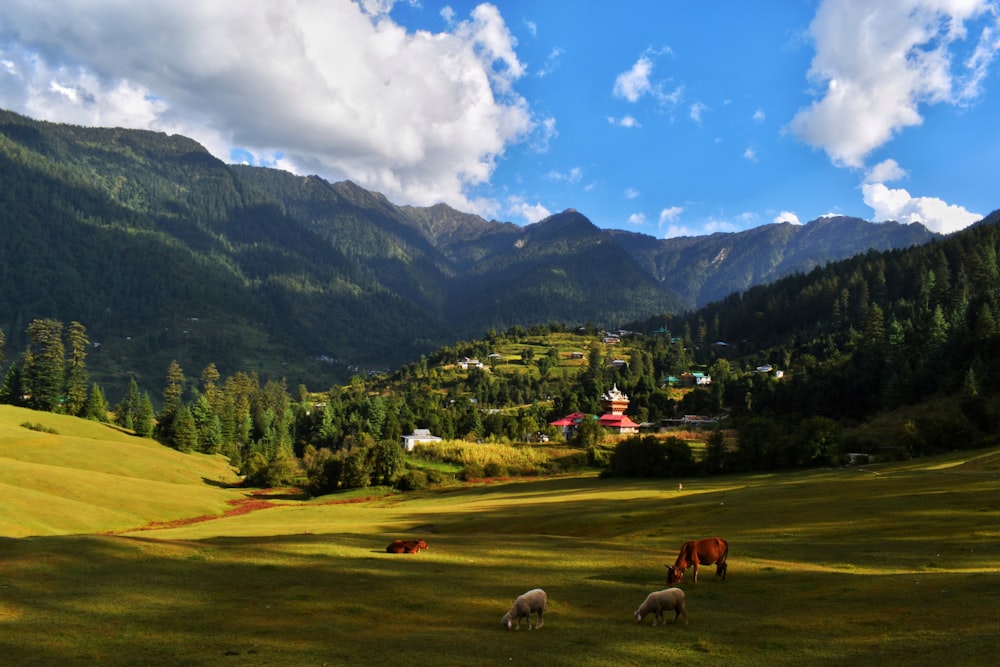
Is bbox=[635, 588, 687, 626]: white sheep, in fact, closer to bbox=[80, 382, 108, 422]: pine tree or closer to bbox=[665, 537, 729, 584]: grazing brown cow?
bbox=[665, 537, 729, 584]: grazing brown cow

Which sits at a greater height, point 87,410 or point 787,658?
point 87,410

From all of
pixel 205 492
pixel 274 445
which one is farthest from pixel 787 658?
pixel 274 445

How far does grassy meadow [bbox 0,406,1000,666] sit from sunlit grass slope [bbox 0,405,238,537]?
9894 mm

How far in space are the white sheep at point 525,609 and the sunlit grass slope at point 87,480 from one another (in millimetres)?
44612

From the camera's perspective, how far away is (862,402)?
124 meters

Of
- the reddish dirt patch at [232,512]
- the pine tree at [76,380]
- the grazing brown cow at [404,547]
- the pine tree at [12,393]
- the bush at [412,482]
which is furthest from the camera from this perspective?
the pine tree at [76,380]

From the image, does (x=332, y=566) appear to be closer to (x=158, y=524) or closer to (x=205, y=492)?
(x=158, y=524)

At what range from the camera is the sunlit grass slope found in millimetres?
54031

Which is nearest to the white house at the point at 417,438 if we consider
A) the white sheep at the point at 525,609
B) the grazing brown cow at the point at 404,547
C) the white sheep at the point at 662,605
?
the grazing brown cow at the point at 404,547

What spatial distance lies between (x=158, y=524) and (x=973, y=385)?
106782 mm

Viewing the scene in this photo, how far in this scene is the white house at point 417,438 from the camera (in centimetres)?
13700

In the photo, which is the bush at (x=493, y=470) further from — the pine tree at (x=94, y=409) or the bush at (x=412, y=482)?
the pine tree at (x=94, y=409)

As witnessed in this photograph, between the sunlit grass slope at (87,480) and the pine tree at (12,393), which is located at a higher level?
the pine tree at (12,393)

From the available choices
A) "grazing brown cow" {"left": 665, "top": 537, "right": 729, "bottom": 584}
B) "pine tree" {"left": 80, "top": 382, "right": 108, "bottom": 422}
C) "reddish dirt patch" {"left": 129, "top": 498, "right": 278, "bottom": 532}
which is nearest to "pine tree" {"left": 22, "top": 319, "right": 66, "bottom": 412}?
"pine tree" {"left": 80, "top": 382, "right": 108, "bottom": 422}
